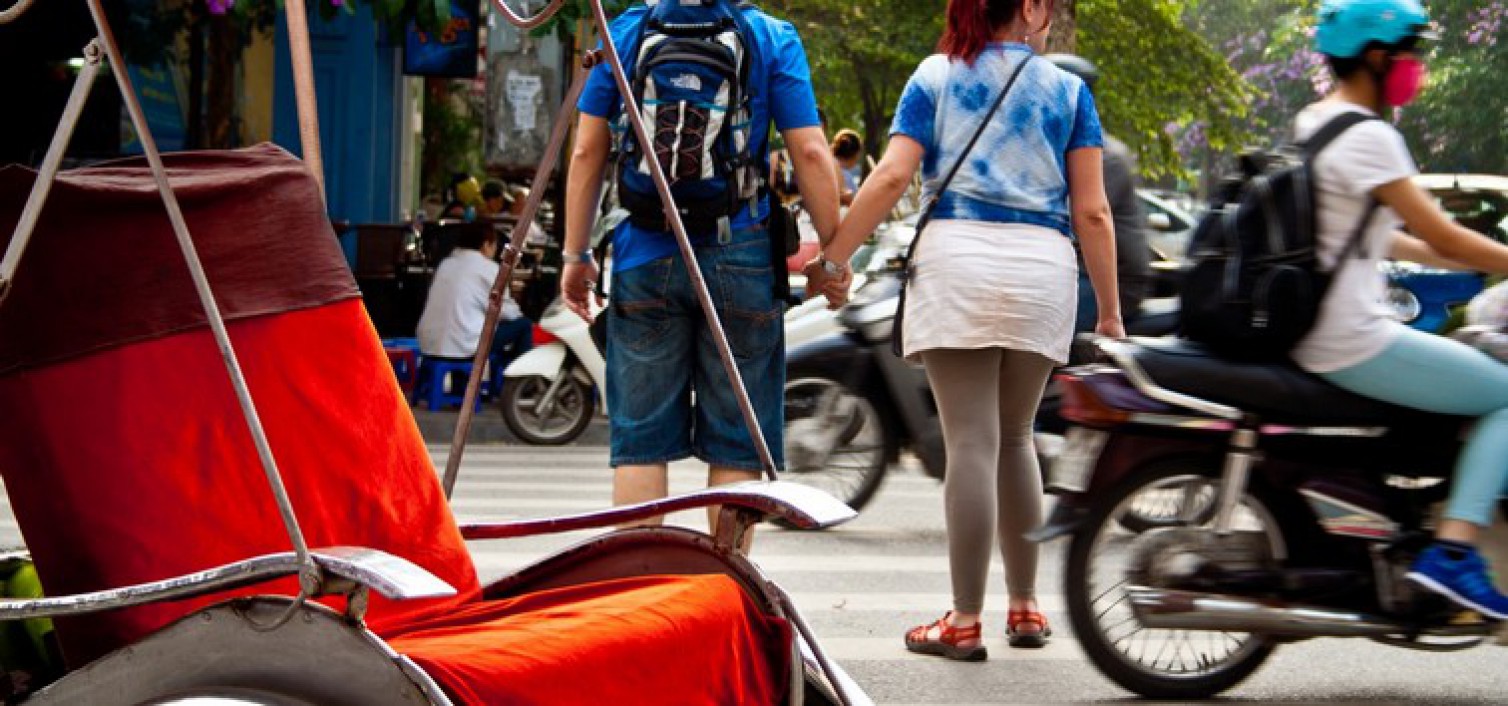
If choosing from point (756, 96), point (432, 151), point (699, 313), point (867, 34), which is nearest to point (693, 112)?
point (756, 96)

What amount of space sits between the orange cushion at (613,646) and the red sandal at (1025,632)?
243 cm

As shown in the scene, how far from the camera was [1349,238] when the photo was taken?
18.2 ft

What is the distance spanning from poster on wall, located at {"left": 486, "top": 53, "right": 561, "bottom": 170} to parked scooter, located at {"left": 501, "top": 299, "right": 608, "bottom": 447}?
4107mm

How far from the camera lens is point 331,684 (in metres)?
3.11

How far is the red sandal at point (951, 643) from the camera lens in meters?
6.20

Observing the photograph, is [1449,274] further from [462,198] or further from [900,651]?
[900,651]

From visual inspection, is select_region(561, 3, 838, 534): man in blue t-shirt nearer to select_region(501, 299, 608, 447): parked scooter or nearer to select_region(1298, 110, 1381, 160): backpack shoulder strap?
select_region(1298, 110, 1381, 160): backpack shoulder strap

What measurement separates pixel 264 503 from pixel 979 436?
8.56ft

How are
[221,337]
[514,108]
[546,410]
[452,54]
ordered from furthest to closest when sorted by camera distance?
[452,54], [514,108], [546,410], [221,337]

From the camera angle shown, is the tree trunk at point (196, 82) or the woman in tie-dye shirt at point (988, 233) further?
the tree trunk at point (196, 82)

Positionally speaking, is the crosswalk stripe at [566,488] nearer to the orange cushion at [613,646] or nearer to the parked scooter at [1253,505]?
the parked scooter at [1253,505]

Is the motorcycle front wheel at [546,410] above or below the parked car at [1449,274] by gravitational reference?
below

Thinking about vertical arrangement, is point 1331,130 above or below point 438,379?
above

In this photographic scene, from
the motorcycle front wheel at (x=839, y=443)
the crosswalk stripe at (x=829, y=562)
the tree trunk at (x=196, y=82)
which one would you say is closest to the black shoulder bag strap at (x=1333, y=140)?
the crosswalk stripe at (x=829, y=562)
